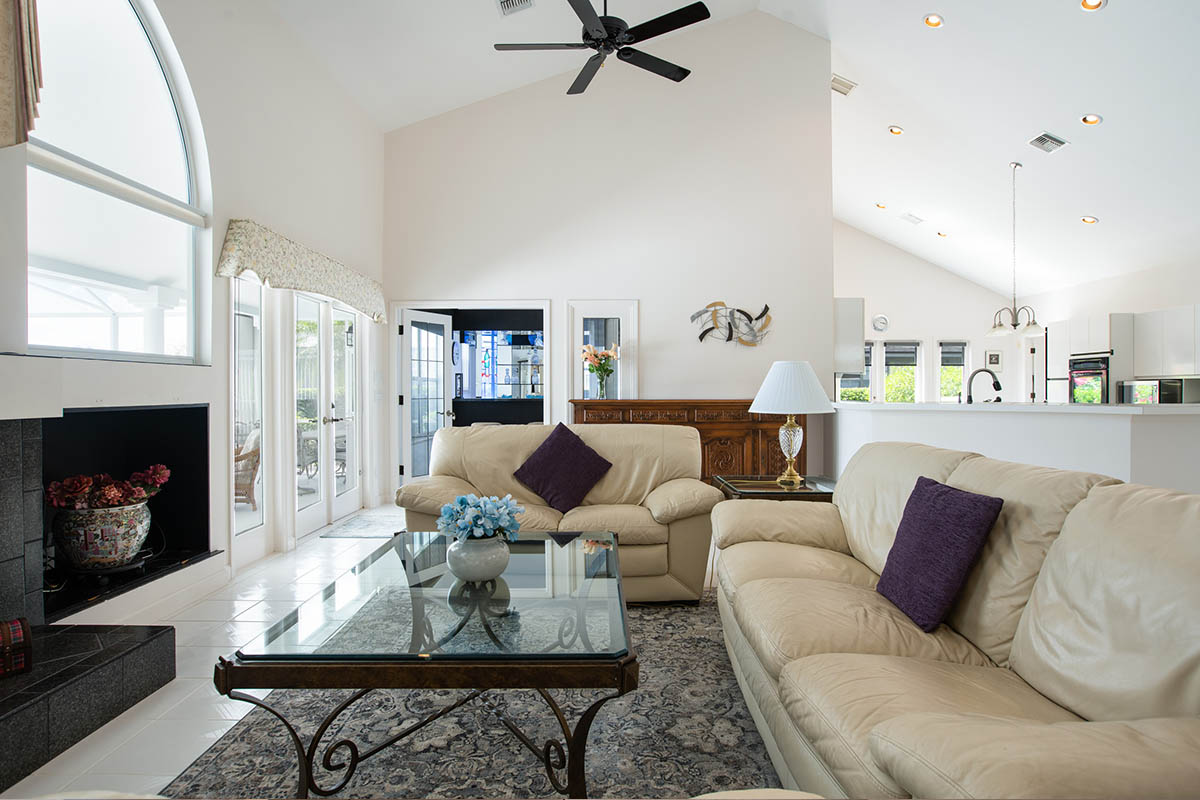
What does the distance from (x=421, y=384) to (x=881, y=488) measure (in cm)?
517

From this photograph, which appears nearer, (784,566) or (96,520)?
(784,566)

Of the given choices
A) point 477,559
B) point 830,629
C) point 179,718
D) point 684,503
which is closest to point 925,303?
point 684,503

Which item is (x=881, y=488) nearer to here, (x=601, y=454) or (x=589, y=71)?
(x=601, y=454)

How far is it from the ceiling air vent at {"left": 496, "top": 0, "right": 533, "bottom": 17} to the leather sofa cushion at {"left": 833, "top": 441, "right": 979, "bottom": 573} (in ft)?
13.8

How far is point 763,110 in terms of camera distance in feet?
20.5

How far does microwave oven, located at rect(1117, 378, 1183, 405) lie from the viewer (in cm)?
588

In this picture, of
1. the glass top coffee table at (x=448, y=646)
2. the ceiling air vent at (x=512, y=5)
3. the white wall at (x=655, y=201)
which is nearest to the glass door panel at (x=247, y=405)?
the glass top coffee table at (x=448, y=646)

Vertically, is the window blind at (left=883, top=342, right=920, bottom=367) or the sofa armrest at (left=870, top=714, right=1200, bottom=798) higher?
the window blind at (left=883, top=342, right=920, bottom=367)

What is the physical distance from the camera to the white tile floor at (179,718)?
5.91 ft

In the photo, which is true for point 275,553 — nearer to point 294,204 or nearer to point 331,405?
point 331,405

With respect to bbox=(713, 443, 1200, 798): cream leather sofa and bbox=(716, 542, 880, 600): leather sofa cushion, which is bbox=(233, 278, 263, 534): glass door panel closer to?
bbox=(716, 542, 880, 600): leather sofa cushion

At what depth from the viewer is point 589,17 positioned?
3303mm

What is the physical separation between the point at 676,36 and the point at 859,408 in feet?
12.7

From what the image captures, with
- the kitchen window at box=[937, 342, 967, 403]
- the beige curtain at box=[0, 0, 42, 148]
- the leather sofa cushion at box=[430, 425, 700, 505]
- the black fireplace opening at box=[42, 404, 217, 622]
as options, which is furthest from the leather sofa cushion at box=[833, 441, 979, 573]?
the kitchen window at box=[937, 342, 967, 403]
